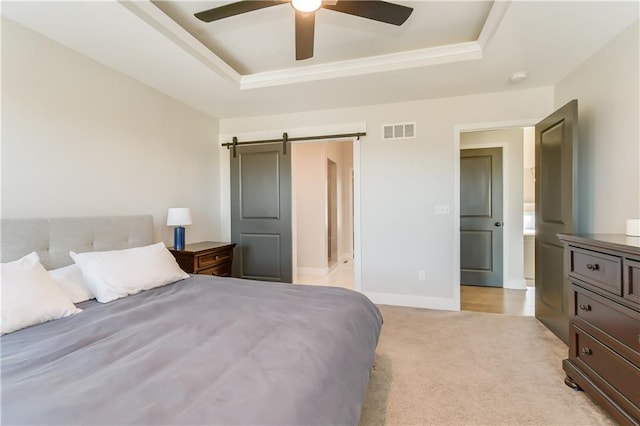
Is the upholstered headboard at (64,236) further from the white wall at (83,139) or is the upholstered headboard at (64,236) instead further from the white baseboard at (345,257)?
the white baseboard at (345,257)

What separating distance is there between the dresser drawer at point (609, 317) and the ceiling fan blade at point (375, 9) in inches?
77.7

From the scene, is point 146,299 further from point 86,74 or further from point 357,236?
point 357,236

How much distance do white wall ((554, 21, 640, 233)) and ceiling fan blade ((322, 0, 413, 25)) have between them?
5.48 feet

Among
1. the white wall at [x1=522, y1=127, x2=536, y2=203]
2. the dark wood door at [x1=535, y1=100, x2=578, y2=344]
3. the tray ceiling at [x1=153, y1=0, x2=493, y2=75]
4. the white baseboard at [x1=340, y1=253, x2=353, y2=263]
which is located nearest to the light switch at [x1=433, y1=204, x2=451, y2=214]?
the dark wood door at [x1=535, y1=100, x2=578, y2=344]

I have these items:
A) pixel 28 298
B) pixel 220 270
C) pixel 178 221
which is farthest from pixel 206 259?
pixel 28 298

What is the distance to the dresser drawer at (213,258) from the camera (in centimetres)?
321

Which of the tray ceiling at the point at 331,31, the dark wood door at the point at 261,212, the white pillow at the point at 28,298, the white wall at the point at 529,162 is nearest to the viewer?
the white pillow at the point at 28,298

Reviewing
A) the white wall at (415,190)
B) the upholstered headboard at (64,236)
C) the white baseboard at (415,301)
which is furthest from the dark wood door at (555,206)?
the upholstered headboard at (64,236)

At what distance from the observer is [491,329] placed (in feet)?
9.74

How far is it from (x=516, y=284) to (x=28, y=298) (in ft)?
17.4

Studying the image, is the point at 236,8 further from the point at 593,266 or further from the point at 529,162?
the point at 529,162

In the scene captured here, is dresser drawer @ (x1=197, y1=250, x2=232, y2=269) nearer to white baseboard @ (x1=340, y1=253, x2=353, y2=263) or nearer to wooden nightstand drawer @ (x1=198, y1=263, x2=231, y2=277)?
wooden nightstand drawer @ (x1=198, y1=263, x2=231, y2=277)

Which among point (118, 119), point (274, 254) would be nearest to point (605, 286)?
point (274, 254)

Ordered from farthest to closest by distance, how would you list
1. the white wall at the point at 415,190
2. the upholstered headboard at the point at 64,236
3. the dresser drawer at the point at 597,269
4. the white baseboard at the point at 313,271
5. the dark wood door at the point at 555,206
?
the white baseboard at the point at 313,271 → the white wall at the point at 415,190 → the dark wood door at the point at 555,206 → the upholstered headboard at the point at 64,236 → the dresser drawer at the point at 597,269
